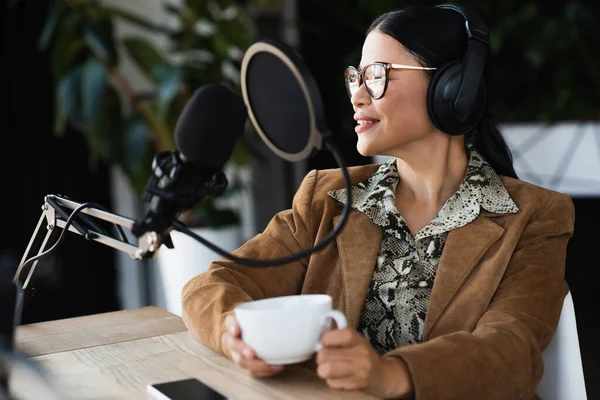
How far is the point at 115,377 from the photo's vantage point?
1.05 metres

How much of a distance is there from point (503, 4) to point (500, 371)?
12.5 feet

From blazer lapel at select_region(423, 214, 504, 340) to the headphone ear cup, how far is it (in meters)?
0.16

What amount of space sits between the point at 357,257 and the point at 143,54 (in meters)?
2.42

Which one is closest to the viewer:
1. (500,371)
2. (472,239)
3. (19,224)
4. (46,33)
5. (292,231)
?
(500,371)

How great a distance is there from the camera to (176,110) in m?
3.45

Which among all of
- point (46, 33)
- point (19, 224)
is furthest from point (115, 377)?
point (19, 224)

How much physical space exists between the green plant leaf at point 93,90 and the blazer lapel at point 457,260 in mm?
2329

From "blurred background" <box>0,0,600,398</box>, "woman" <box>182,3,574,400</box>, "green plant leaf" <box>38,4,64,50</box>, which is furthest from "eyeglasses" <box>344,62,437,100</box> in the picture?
"green plant leaf" <box>38,4,64,50</box>

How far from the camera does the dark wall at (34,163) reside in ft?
12.1

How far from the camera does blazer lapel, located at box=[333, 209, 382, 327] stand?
51.8 inches

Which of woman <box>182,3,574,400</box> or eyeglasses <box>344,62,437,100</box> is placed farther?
eyeglasses <box>344,62,437,100</box>

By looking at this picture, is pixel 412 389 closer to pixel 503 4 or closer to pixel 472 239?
pixel 472 239

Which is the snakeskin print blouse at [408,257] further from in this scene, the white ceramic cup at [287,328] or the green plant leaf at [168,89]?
the green plant leaf at [168,89]

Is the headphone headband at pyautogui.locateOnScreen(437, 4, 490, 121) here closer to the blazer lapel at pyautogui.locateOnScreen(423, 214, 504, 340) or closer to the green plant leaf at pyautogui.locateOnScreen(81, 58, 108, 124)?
the blazer lapel at pyautogui.locateOnScreen(423, 214, 504, 340)
